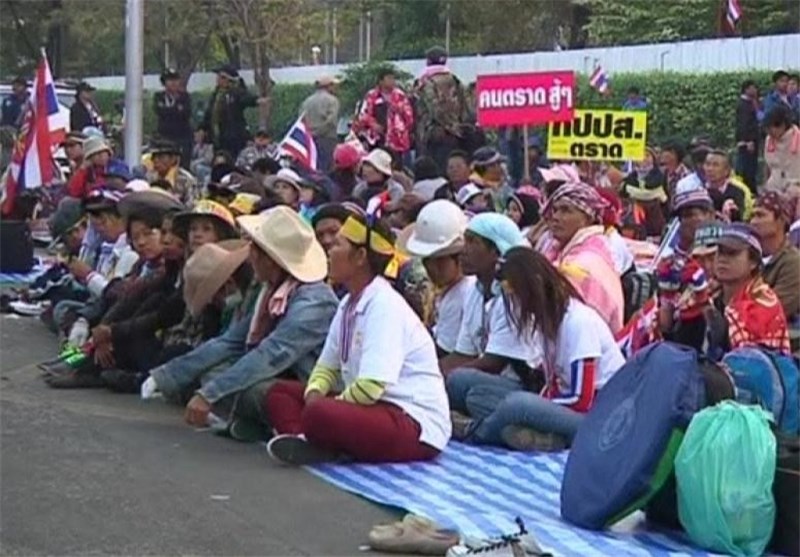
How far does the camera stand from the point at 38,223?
1812 centimetres

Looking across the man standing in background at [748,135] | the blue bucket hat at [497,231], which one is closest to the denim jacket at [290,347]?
the blue bucket hat at [497,231]

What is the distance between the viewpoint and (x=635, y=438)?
252 inches

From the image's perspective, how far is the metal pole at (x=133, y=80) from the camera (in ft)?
58.3

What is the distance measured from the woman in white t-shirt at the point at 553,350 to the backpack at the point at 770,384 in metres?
0.83

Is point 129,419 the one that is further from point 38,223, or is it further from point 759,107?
point 759,107

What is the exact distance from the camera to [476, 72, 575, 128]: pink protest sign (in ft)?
45.7

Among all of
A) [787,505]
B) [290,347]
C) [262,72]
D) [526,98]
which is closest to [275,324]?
[290,347]

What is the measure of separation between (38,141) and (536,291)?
8.50 metres

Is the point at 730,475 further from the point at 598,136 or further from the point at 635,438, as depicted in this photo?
the point at 598,136

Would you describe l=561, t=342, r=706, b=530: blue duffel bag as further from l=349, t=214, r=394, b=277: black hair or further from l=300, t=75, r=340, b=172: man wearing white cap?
l=300, t=75, r=340, b=172: man wearing white cap

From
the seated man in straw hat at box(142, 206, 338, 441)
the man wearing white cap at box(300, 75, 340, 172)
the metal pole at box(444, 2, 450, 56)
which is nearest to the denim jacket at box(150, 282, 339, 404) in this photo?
the seated man in straw hat at box(142, 206, 338, 441)

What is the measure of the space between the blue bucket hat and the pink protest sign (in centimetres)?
501

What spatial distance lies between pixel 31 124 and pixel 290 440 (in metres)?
8.52

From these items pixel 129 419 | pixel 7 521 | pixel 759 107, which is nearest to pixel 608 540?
pixel 7 521
